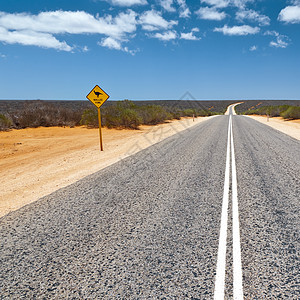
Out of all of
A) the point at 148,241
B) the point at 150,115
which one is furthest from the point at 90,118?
the point at 148,241

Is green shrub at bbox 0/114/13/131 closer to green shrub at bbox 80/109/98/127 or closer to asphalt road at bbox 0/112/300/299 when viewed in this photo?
green shrub at bbox 80/109/98/127

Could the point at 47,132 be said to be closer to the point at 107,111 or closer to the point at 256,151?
the point at 107,111

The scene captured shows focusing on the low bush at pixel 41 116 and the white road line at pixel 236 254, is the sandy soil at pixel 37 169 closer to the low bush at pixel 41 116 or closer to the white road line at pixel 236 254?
the white road line at pixel 236 254

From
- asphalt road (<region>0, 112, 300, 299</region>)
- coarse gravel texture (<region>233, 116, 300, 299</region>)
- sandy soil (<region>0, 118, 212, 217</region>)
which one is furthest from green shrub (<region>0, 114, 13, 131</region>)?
coarse gravel texture (<region>233, 116, 300, 299</region>)

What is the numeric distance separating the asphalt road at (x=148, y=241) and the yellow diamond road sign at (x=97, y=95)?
5.62m

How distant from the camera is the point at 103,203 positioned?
482 cm

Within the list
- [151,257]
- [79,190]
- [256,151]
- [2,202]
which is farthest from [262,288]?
[256,151]

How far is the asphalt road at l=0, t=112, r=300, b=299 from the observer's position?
2570mm

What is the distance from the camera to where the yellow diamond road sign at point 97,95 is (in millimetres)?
10938

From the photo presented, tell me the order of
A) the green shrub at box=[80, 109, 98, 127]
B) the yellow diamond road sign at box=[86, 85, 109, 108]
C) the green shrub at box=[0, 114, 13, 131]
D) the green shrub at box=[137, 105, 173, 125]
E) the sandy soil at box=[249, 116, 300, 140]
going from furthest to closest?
the green shrub at box=[137, 105, 173, 125], the green shrub at box=[80, 109, 98, 127], the green shrub at box=[0, 114, 13, 131], the sandy soil at box=[249, 116, 300, 140], the yellow diamond road sign at box=[86, 85, 109, 108]

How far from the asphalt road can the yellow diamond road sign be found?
5.62 metres

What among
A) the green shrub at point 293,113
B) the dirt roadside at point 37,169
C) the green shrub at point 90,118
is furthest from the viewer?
the green shrub at point 293,113

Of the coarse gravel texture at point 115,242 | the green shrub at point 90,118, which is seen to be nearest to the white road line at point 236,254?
the coarse gravel texture at point 115,242

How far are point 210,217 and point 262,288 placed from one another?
166 centimetres
